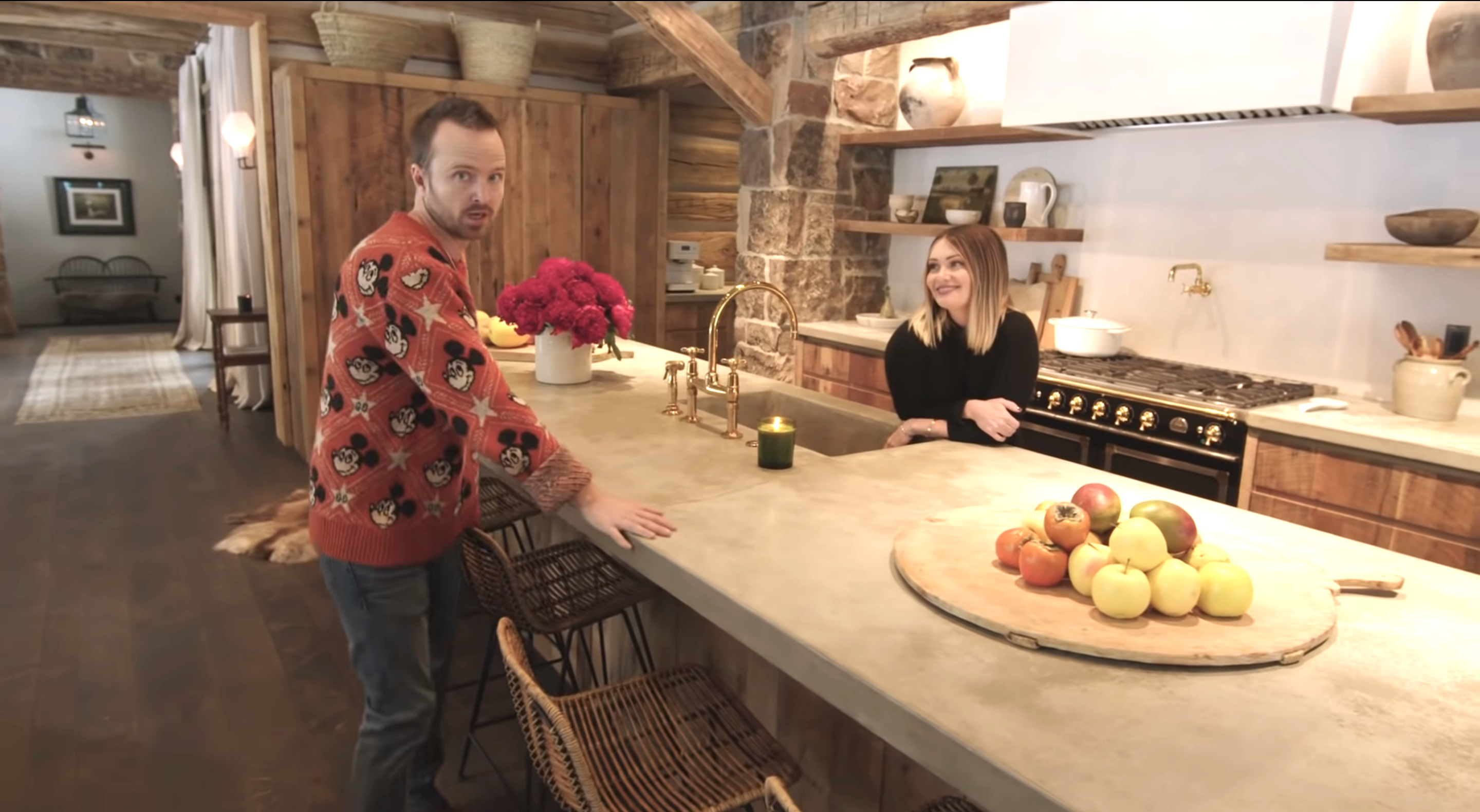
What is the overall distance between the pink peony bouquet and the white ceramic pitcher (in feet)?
6.32

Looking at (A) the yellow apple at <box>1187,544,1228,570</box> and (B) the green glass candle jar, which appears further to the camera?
(B) the green glass candle jar

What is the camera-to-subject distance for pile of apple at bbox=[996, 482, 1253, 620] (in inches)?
48.5

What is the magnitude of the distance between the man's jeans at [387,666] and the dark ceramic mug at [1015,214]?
2.77 m

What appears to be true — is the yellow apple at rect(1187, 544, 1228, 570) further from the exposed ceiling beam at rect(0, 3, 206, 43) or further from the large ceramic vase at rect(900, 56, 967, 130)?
the exposed ceiling beam at rect(0, 3, 206, 43)

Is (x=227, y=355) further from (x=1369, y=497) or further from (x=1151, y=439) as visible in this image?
(x=1369, y=497)

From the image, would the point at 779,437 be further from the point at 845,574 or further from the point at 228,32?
the point at 228,32

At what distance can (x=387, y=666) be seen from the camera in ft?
5.57

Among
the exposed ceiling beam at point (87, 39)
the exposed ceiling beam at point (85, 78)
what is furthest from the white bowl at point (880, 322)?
the exposed ceiling beam at point (85, 78)

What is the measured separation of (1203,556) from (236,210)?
6.35 m

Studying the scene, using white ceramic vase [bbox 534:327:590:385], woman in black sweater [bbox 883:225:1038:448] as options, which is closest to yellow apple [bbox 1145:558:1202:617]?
woman in black sweater [bbox 883:225:1038:448]

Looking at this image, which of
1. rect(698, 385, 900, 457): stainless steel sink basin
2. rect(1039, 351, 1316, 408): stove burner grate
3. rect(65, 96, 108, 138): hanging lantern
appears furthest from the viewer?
rect(65, 96, 108, 138): hanging lantern

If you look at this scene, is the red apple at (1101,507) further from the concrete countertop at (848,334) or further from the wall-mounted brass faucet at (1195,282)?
the concrete countertop at (848,334)

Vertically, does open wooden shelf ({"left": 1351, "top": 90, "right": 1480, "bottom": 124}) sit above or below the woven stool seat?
above

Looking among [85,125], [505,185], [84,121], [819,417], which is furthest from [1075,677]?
[85,125]
